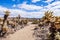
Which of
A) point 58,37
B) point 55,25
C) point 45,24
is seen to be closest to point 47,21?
point 45,24

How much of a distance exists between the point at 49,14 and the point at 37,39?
7.29m

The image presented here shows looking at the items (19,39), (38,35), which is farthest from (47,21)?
(19,39)

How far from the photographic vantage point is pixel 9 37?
23.8m

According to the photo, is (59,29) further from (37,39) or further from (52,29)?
(37,39)

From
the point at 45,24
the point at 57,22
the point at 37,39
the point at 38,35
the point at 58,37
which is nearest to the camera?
the point at 58,37

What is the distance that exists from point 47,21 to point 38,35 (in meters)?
5.18

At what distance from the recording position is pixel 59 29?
60.1ft

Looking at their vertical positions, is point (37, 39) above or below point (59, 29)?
below

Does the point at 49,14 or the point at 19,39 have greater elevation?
the point at 49,14

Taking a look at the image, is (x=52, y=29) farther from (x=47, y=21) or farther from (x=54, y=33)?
(x=47, y=21)

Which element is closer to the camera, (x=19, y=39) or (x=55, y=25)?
(x=55, y=25)

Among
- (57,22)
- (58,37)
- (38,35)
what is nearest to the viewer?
(58,37)

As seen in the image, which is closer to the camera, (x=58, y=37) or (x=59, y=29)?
(x=58, y=37)

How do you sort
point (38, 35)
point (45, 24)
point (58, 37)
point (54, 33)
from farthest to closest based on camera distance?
point (45, 24) → point (38, 35) → point (54, 33) → point (58, 37)
